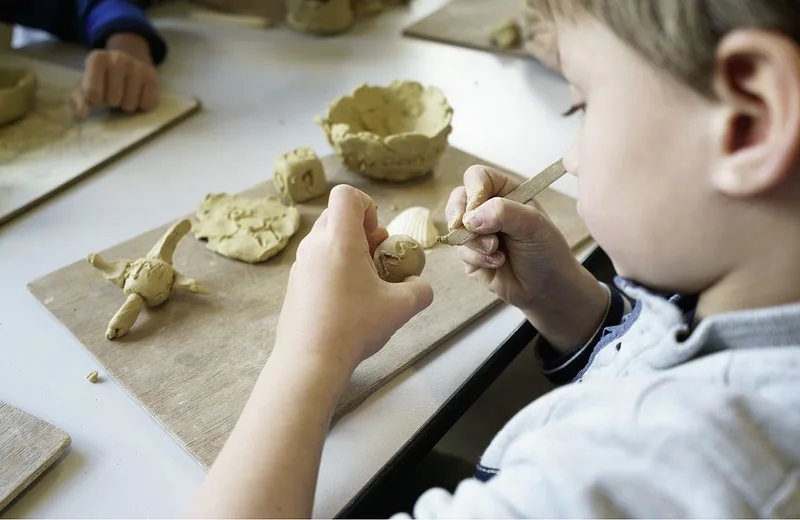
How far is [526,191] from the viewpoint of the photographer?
75cm

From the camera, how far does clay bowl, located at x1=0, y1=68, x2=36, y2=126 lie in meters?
1.16

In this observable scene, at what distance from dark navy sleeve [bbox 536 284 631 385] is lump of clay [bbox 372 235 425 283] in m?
0.23

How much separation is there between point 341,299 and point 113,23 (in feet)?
3.68

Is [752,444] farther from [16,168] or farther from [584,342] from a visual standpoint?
[16,168]

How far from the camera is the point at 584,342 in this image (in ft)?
2.65

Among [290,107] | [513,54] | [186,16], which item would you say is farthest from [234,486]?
[186,16]

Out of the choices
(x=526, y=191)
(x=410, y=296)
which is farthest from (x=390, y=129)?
(x=410, y=296)

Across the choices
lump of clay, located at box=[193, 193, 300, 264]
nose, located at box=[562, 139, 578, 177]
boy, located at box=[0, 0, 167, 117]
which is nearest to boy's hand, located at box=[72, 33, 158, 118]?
boy, located at box=[0, 0, 167, 117]

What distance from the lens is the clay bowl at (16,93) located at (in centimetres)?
116

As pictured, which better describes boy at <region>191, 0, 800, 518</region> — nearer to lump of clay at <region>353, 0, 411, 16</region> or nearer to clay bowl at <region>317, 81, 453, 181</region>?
clay bowl at <region>317, 81, 453, 181</region>

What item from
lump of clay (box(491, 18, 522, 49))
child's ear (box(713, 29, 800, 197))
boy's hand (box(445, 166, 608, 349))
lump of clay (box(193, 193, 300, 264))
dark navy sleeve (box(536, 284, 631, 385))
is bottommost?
dark navy sleeve (box(536, 284, 631, 385))

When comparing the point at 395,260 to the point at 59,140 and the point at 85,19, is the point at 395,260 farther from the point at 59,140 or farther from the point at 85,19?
the point at 85,19

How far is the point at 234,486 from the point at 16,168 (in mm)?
828

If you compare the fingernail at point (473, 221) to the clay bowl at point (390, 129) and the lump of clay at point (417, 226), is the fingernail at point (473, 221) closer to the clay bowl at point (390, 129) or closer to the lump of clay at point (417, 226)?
the lump of clay at point (417, 226)
